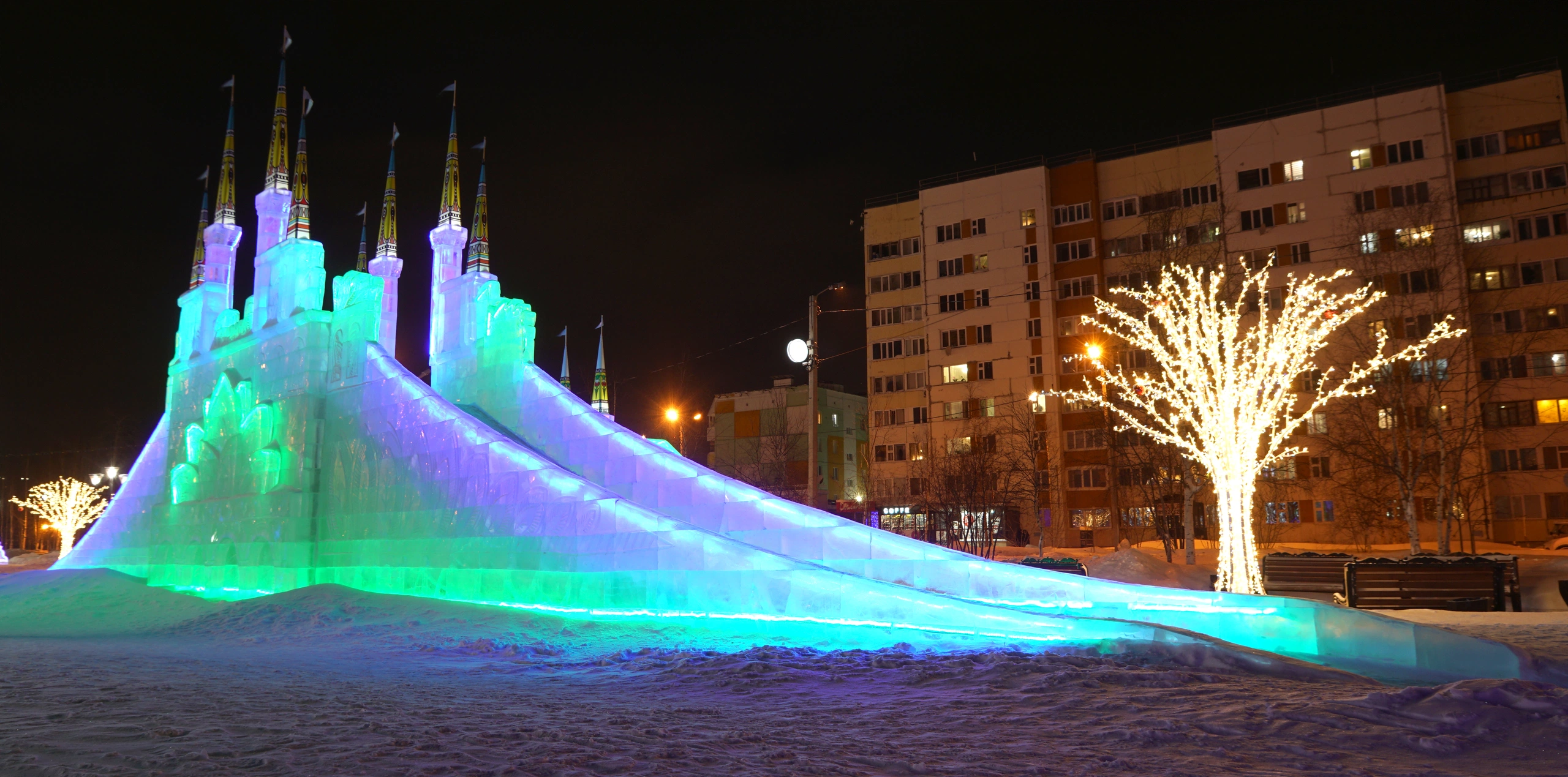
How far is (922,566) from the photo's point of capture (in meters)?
12.4

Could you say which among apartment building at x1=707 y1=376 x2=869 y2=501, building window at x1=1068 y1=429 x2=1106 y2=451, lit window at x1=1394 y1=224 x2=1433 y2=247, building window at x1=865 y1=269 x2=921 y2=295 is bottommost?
building window at x1=1068 y1=429 x2=1106 y2=451

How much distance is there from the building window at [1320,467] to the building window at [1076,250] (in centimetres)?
1376

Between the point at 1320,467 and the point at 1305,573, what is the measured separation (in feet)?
92.1

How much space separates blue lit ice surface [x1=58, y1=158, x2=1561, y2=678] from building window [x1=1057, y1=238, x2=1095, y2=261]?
35.1 m

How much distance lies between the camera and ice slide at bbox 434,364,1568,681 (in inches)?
346

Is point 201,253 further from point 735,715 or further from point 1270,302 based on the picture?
point 1270,302

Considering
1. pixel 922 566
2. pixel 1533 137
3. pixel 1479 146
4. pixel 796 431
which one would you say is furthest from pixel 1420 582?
pixel 796 431

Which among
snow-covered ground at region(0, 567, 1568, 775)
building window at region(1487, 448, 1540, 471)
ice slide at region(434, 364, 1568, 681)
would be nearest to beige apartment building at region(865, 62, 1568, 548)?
building window at region(1487, 448, 1540, 471)

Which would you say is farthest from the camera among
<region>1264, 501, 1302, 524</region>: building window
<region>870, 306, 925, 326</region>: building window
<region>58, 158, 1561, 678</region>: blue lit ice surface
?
<region>870, 306, 925, 326</region>: building window

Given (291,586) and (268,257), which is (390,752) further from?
(268,257)

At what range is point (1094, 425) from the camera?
1887 inches

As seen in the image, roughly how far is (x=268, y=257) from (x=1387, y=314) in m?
39.2

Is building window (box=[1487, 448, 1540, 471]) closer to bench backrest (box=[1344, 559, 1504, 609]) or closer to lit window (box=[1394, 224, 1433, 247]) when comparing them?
lit window (box=[1394, 224, 1433, 247])

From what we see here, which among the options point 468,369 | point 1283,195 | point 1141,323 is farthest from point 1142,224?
point 468,369
